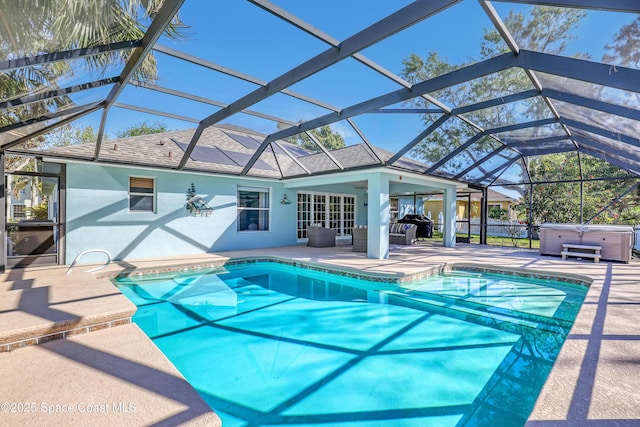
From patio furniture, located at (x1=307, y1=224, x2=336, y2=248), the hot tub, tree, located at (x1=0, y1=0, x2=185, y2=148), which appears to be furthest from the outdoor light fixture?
the hot tub

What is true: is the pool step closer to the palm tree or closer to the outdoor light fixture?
the palm tree

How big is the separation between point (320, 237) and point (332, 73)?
7538 mm

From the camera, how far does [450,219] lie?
12.4 m

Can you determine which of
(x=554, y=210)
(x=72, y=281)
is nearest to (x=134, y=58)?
(x=72, y=281)

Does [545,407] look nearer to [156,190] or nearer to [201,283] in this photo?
[201,283]

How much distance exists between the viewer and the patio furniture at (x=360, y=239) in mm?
10586

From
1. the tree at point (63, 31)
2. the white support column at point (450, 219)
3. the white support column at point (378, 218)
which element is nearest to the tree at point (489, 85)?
the white support column at point (378, 218)

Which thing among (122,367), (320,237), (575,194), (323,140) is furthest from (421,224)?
(122,367)

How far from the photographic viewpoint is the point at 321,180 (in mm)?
10719

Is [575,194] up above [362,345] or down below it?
above

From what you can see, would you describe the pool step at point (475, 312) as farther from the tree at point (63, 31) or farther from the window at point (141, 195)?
the window at point (141, 195)

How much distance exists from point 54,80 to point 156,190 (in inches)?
208

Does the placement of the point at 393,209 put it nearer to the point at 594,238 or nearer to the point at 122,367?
the point at 594,238

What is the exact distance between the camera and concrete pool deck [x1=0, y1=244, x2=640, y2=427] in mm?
2111
